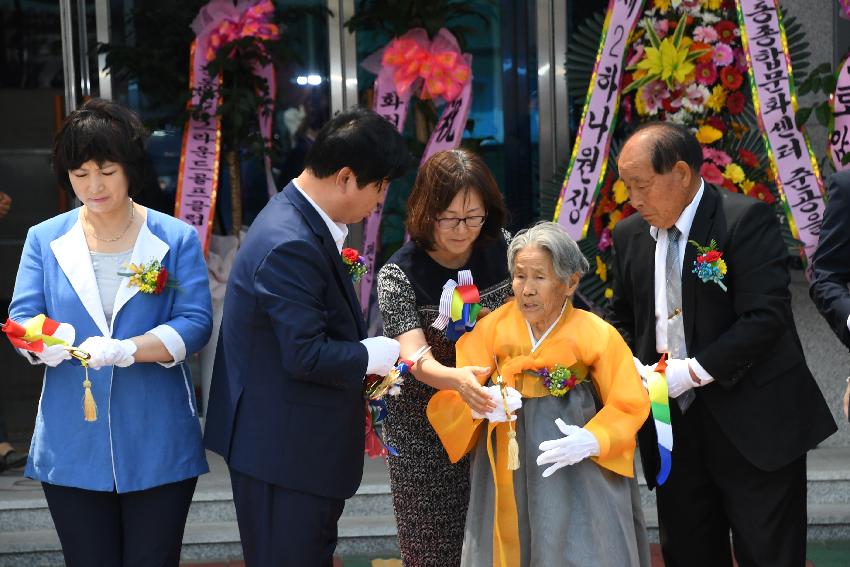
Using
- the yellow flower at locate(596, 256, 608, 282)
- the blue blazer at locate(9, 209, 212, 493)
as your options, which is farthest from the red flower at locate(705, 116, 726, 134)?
the blue blazer at locate(9, 209, 212, 493)

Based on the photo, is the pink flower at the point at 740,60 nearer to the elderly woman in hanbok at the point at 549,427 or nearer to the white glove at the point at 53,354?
the elderly woman in hanbok at the point at 549,427

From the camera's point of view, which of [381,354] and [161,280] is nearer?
[381,354]

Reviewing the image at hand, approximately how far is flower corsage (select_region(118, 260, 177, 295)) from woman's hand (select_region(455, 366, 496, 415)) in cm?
88

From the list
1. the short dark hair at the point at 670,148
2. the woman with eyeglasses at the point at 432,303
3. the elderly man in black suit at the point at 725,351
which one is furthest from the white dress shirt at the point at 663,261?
the woman with eyeglasses at the point at 432,303

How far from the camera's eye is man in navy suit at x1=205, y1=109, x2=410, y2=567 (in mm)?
2928

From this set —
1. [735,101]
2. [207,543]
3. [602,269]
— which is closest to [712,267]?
[602,269]

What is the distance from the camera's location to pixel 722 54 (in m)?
5.27

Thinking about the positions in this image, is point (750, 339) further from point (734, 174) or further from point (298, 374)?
point (734, 174)

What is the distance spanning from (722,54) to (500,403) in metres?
2.73

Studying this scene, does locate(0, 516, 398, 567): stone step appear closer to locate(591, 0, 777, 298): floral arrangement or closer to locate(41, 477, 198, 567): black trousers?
locate(591, 0, 777, 298): floral arrangement

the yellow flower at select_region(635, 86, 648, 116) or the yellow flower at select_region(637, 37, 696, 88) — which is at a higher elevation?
the yellow flower at select_region(637, 37, 696, 88)

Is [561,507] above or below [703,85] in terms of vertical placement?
below

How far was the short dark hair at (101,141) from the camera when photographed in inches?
125

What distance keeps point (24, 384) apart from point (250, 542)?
4.09 meters
